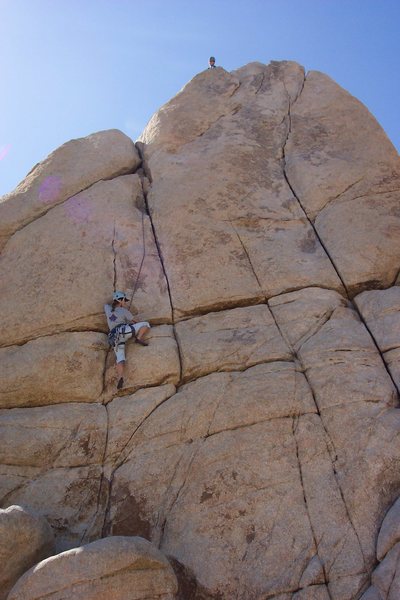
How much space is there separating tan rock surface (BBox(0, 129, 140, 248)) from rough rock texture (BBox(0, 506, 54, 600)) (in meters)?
8.70

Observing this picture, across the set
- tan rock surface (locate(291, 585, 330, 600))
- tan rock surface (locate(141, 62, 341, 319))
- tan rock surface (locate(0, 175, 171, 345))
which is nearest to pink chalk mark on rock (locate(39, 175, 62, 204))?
tan rock surface (locate(0, 175, 171, 345))

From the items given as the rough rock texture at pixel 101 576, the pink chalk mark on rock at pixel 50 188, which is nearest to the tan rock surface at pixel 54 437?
the rough rock texture at pixel 101 576

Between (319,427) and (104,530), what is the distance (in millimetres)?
4103

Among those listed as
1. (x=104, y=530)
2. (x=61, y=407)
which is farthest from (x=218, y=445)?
(x=61, y=407)

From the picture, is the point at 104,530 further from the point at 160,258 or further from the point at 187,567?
the point at 160,258

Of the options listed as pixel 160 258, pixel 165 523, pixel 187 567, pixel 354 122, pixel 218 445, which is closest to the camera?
pixel 187 567

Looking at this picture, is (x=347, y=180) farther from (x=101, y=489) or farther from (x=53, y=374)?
(x=101, y=489)

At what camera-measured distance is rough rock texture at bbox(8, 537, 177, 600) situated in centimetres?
717

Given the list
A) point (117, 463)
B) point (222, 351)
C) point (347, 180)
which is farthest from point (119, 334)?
point (347, 180)

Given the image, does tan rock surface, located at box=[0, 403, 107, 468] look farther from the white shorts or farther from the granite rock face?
the white shorts

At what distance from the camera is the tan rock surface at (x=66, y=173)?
1520cm

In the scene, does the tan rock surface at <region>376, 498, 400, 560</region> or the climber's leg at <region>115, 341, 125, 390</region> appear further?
the climber's leg at <region>115, 341, 125, 390</region>

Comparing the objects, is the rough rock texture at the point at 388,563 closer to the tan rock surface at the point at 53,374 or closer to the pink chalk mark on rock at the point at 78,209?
the tan rock surface at the point at 53,374

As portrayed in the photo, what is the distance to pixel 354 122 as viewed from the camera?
17.0 metres
